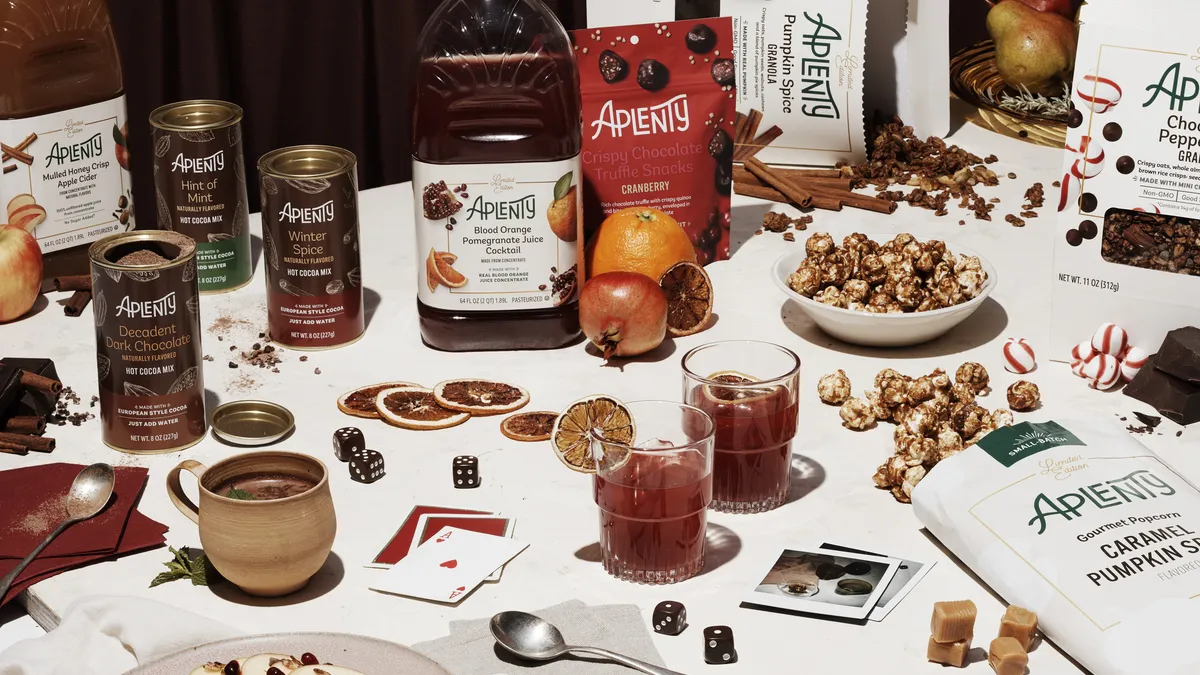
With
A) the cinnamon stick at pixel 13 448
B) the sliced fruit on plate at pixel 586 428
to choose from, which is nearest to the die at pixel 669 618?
the sliced fruit on plate at pixel 586 428

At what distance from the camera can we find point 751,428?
1.35 metres

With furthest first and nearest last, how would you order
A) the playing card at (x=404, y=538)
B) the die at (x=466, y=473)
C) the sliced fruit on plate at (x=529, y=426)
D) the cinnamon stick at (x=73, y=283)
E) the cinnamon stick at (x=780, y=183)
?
the cinnamon stick at (x=780, y=183)
the cinnamon stick at (x=73, y=283)
the sliced fruit on plate at (x=529, y=426)
the die at (x=466, y=473)
the playing card at (x=404, y=538)

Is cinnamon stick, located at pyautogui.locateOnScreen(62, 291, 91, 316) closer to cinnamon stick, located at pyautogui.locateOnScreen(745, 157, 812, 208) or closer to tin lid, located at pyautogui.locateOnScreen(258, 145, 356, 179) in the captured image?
tin lid, located at pyautogui.locateOnScreen(258, 145, 356, 179)

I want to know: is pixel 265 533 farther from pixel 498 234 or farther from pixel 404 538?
pixel 498 234

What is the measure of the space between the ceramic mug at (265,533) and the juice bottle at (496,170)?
1.69 ft

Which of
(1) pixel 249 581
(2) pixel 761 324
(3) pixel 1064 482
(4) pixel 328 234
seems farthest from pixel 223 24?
(3) pixel 1064 482

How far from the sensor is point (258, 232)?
216cm

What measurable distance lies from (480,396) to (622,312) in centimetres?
21

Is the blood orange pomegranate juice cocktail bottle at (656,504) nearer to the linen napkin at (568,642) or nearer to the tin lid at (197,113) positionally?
the linen napkin at (568,642)

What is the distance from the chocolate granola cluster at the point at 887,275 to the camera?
5.66ft

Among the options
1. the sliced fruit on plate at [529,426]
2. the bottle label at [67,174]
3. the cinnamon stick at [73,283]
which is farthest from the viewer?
the cinnamon stick at [73,283]

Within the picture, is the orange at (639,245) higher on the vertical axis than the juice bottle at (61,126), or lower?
lower

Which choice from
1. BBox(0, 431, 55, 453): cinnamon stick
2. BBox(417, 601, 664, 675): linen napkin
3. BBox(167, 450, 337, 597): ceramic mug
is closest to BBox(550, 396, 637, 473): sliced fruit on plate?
BBox(417, 601, 664, 675): linen napkin

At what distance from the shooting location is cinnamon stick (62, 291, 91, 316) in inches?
72.9
